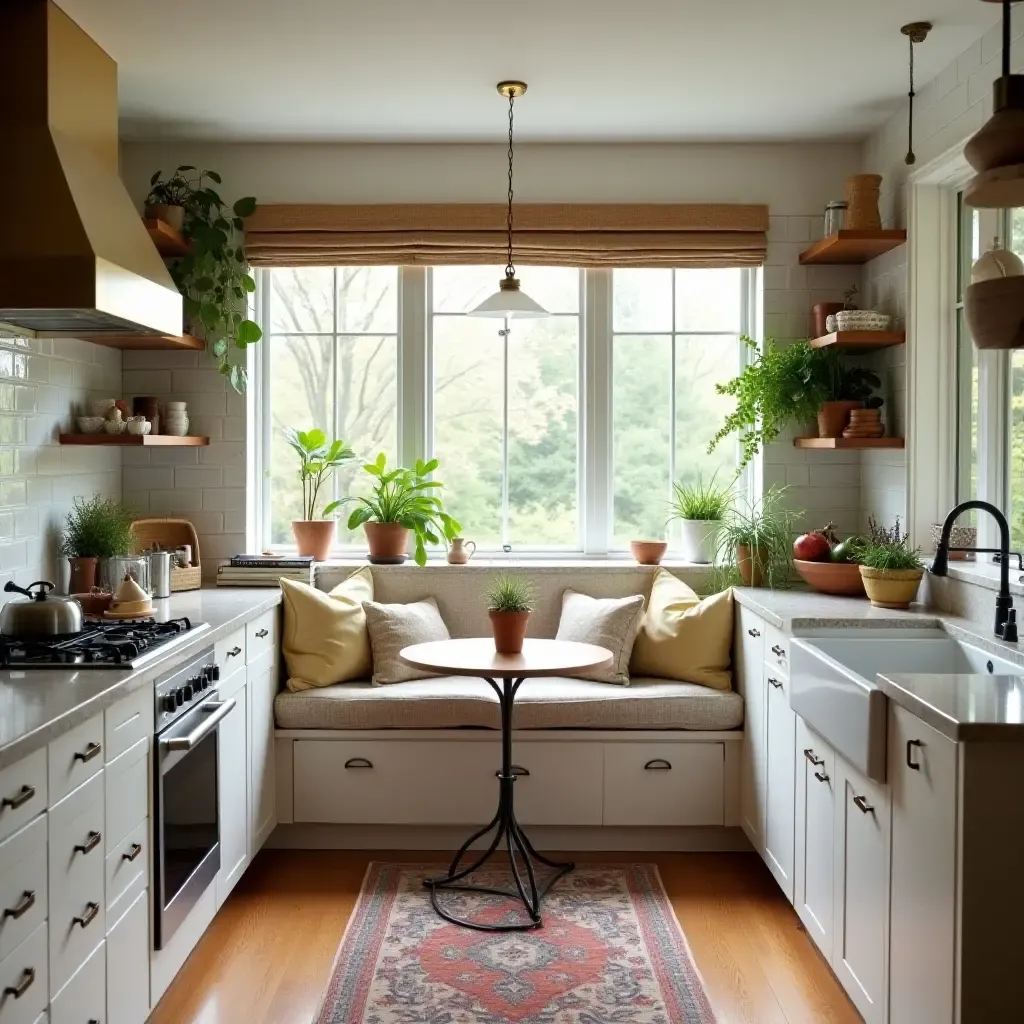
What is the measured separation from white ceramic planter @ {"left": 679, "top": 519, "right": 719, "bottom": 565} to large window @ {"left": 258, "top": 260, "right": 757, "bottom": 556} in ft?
0.68

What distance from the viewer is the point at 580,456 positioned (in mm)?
4918

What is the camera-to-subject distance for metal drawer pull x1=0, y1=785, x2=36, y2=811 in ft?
6.37

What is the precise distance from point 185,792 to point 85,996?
739 mm

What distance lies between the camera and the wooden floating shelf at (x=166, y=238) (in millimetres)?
4260

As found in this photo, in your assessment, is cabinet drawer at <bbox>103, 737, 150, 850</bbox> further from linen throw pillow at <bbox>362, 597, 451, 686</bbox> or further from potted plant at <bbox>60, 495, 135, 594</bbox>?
linen throw pillow at <bbox>362, 597, 451, 686</bbox>

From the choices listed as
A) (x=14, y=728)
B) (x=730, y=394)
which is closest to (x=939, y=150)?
(x=730, y=394)

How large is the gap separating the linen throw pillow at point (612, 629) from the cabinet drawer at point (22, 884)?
2.44 m

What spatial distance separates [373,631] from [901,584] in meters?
1.90

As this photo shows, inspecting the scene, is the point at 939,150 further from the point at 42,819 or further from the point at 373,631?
the point at 42,819

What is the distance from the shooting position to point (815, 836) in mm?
3150

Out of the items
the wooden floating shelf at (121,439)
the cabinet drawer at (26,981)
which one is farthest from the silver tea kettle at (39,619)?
the wooden floating shelf at (121,439)

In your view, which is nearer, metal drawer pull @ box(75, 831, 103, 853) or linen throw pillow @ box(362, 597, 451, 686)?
metal drawer pull @ box(75, 831, 103, 853)

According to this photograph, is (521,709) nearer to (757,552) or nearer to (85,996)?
(757,552)

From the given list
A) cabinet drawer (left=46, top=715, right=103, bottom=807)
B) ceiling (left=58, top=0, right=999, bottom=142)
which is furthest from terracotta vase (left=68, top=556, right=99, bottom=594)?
ceiling (left=58, top=0, right=999, bottom=142)
